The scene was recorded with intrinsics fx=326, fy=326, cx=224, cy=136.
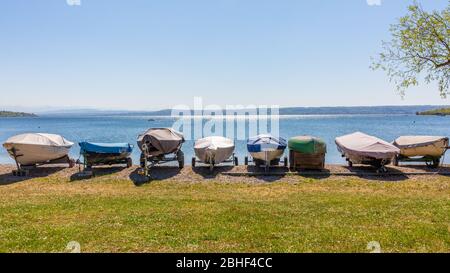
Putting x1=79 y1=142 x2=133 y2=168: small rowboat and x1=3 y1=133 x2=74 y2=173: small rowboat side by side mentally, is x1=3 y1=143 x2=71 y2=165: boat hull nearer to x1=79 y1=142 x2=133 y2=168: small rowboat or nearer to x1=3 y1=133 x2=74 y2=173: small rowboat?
x1=3 y1=133 x2=74 y2=173: small rowboat

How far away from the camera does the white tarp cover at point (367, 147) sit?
22.1 m

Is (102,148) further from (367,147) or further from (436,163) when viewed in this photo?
(436,163)

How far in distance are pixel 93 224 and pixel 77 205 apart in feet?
11.5

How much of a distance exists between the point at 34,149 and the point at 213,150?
43.1ft

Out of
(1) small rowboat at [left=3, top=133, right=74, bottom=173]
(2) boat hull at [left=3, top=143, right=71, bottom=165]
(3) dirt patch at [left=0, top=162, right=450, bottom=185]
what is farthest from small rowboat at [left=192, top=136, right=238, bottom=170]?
(2) boat hull at [left=3, top=143, right=71, bottom=165]

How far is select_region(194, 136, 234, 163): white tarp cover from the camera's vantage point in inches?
942

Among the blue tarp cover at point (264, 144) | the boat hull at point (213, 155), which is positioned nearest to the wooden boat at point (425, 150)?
the blue tarp cover at point (264, 144)

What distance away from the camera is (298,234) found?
9391 mm

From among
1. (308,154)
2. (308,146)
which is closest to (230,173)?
(308,154)

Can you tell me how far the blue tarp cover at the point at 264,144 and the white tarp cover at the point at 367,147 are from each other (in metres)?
4.75

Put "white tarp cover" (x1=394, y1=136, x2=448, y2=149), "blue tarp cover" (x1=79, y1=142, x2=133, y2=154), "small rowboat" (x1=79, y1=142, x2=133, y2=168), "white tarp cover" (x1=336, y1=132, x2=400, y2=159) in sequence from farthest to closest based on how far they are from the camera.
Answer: "white tarp cover" (x1=394, y1=136, x2=448, y2=149)
"small rowboat" (x1=79, y1=142, x2=133, y2=168)
"blue tarp cover" (x1=79, y1=142, x2=133, y2=154)
"white tarp cover" (x1=336, y1=132, x2=400, y2=159)

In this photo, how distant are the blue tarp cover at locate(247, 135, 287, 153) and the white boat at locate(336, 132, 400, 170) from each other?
4.82 m
